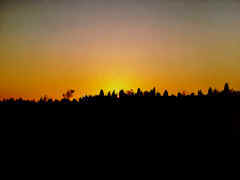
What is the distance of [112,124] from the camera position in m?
14.7

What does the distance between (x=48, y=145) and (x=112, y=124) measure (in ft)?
13.1

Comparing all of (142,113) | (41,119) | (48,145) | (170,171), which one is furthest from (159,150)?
(41,119)

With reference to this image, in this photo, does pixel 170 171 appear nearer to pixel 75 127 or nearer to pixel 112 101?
pixel 112 101

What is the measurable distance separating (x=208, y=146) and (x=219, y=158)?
75 cm

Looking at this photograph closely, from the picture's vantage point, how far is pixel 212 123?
13141 millimetres

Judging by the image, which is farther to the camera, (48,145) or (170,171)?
(48,145)

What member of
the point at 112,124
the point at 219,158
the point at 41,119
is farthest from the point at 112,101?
the point at 219,158

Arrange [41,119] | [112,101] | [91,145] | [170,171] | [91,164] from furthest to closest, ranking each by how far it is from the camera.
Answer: [41,119]
[112,101]
[91,145]
[91,164]
[170,171]

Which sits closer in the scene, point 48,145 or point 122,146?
point 122,146

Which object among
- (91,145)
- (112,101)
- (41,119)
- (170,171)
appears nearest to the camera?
(170,171)

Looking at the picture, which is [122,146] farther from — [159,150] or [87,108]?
[87,108]

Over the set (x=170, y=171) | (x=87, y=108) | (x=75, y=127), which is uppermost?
(x=87, y=108)

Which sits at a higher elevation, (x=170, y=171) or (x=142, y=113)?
(x=142, y=113)

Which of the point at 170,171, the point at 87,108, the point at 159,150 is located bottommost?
the point at 170,171
